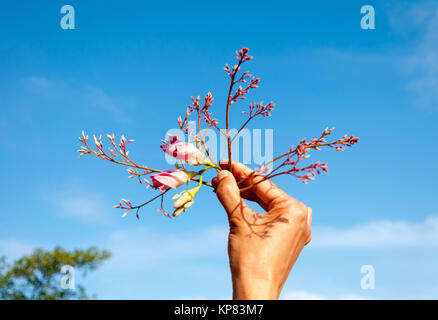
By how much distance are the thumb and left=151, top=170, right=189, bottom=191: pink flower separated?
33 cm

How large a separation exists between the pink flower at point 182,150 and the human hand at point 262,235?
32 centimetres

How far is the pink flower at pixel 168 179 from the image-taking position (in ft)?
10.4

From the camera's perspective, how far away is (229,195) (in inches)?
130


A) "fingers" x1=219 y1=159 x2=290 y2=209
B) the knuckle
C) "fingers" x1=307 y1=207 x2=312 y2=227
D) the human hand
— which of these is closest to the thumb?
the human hand

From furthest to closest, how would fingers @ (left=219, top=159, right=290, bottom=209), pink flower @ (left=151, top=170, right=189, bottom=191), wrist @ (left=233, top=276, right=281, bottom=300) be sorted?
fingers @ (left=219, top=159, right=290, bottom=209), pink flower @ (left=151, top=170, right=189, bottom=191), wrist @ (left=233, top=276, right=281, bottom=300)

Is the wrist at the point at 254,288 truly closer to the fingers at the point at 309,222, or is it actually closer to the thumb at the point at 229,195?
the thumb at the point at 229,195

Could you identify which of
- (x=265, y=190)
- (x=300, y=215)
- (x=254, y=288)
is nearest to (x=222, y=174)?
(x=265, y=190)

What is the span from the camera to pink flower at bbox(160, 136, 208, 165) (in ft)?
10.9

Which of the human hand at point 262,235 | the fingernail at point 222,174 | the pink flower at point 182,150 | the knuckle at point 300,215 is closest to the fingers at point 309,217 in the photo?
the human hand at point 262,235

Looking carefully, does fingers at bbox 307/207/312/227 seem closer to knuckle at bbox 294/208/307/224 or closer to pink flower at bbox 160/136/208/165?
knuckle at bbox 294/208/307/224

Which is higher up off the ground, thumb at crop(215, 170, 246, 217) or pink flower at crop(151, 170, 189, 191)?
pink flower at crop(151, 170, 189, 191)
